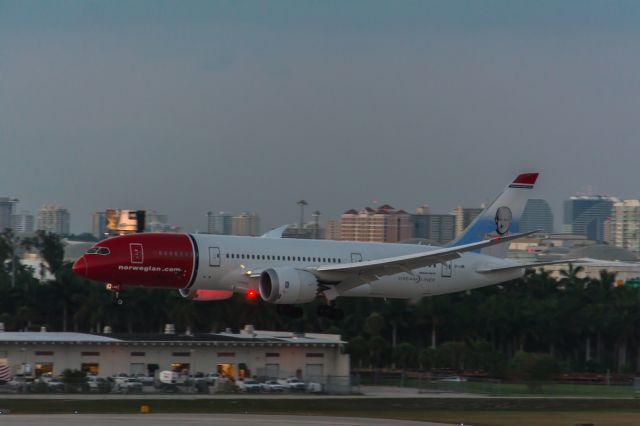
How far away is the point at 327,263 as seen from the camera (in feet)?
239

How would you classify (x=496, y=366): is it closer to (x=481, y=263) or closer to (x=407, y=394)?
(x=407, y=394)

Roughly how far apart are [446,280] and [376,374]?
3243 cm

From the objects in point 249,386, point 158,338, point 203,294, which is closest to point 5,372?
point 158,338

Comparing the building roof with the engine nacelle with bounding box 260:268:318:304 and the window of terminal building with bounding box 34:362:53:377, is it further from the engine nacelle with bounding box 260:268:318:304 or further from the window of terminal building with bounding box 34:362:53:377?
the engine nacelle with bounding box 260:268:318:304

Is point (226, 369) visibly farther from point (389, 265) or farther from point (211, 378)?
point (389, 265)

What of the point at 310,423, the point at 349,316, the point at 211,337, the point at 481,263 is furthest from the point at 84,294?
the point at 310,423

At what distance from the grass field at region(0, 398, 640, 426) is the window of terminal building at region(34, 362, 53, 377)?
58.2 feet

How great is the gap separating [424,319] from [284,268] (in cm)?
5841

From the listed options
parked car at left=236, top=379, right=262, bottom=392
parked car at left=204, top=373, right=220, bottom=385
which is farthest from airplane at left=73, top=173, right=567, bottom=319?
parked car at left=204, top=373, right=220, bottom=385

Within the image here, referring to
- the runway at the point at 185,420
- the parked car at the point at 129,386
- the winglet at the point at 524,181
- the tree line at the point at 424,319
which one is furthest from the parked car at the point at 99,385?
the tree line at the point at 424,319

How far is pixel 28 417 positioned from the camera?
64000mm

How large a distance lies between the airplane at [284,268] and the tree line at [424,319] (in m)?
39.1

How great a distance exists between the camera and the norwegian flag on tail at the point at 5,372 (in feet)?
301

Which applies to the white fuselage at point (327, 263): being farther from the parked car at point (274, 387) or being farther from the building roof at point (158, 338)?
the building roof at point (158, 338)
